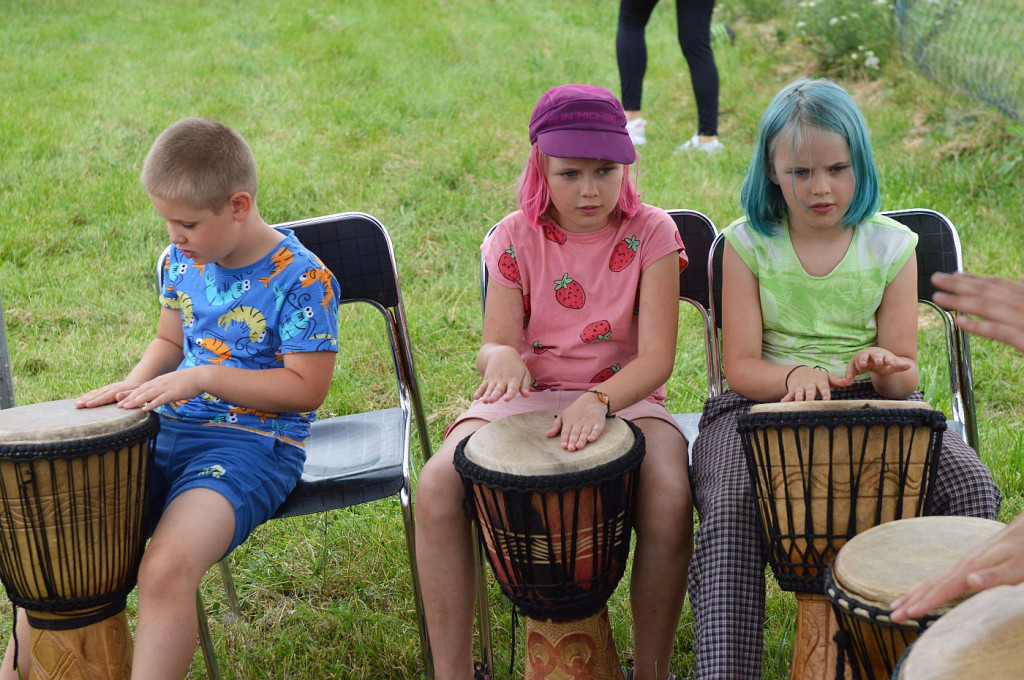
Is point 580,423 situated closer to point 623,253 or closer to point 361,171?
point 623,253

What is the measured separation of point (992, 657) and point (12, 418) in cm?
182

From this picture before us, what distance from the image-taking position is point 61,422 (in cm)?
210

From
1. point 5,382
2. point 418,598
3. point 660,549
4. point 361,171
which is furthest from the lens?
point 361,171

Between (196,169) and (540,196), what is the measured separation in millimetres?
777

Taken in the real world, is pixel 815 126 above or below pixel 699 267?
above

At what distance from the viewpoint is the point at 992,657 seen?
134cm

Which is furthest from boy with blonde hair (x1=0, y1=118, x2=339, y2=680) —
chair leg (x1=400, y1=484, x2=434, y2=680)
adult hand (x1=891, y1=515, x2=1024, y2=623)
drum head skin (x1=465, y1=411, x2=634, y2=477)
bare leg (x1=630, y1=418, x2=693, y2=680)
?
adult hand (x1=891, y1=515, x2=1024, y2=623)

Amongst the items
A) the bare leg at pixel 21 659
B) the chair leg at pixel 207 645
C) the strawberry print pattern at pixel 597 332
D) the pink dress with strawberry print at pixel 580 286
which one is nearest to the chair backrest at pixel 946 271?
the pink dress with strawberry print at pixel 580 286

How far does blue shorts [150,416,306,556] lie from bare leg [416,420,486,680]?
12.7 inches

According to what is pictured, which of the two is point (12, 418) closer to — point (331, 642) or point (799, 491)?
point (331, 642)

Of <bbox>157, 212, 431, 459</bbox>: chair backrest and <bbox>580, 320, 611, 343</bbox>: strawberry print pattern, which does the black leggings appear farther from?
<bbox>580, 320, 611, 343</bbox>: strawberry print pattern

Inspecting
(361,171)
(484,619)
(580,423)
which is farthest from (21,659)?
(361,171)

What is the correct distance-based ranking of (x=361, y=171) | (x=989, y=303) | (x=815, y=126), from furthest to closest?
(x=361, y=171), (x=815, y=126), (x=989, y=303)

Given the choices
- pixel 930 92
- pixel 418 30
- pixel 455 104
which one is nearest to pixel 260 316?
pixel 455 104
